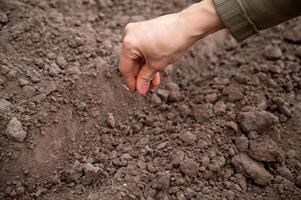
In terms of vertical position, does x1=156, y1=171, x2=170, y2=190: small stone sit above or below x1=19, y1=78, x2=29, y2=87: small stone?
below

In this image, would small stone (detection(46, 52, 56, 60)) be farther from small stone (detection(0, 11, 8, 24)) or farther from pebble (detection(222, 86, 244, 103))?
pebble (detection(222, 86, 244, 103))

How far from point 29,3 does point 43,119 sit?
648 mm

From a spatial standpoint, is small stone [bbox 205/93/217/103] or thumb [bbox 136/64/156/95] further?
small stone [bbox 205/93/217/103]

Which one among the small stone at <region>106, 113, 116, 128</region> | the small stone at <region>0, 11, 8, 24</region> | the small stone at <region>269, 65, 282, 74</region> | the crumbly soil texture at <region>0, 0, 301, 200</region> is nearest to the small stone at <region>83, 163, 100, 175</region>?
the crumbly soil texture at <region>0, 0, 301, 200</region>

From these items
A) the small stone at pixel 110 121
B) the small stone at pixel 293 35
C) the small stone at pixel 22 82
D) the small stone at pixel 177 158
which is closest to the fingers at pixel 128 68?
the small stone at pixel 110 121

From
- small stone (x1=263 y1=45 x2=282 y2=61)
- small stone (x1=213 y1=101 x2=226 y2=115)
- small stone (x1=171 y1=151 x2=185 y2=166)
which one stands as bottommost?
small stone (x1=171 y1=151 x2=185 y2=166)

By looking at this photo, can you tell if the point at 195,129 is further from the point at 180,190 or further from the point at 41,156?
the point at 41,156

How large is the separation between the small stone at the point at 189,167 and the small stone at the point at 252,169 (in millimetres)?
159

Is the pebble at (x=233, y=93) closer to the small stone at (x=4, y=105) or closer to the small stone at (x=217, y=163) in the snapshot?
the small stone at (x=217, y=163)

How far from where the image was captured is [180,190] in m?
1.59

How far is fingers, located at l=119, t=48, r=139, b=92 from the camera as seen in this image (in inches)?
61.1

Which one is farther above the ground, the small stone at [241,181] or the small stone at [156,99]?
the small stone at [156,99]

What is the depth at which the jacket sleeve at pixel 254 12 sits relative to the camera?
1.44 metres

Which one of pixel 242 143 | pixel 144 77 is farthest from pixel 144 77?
pixel 242 143
